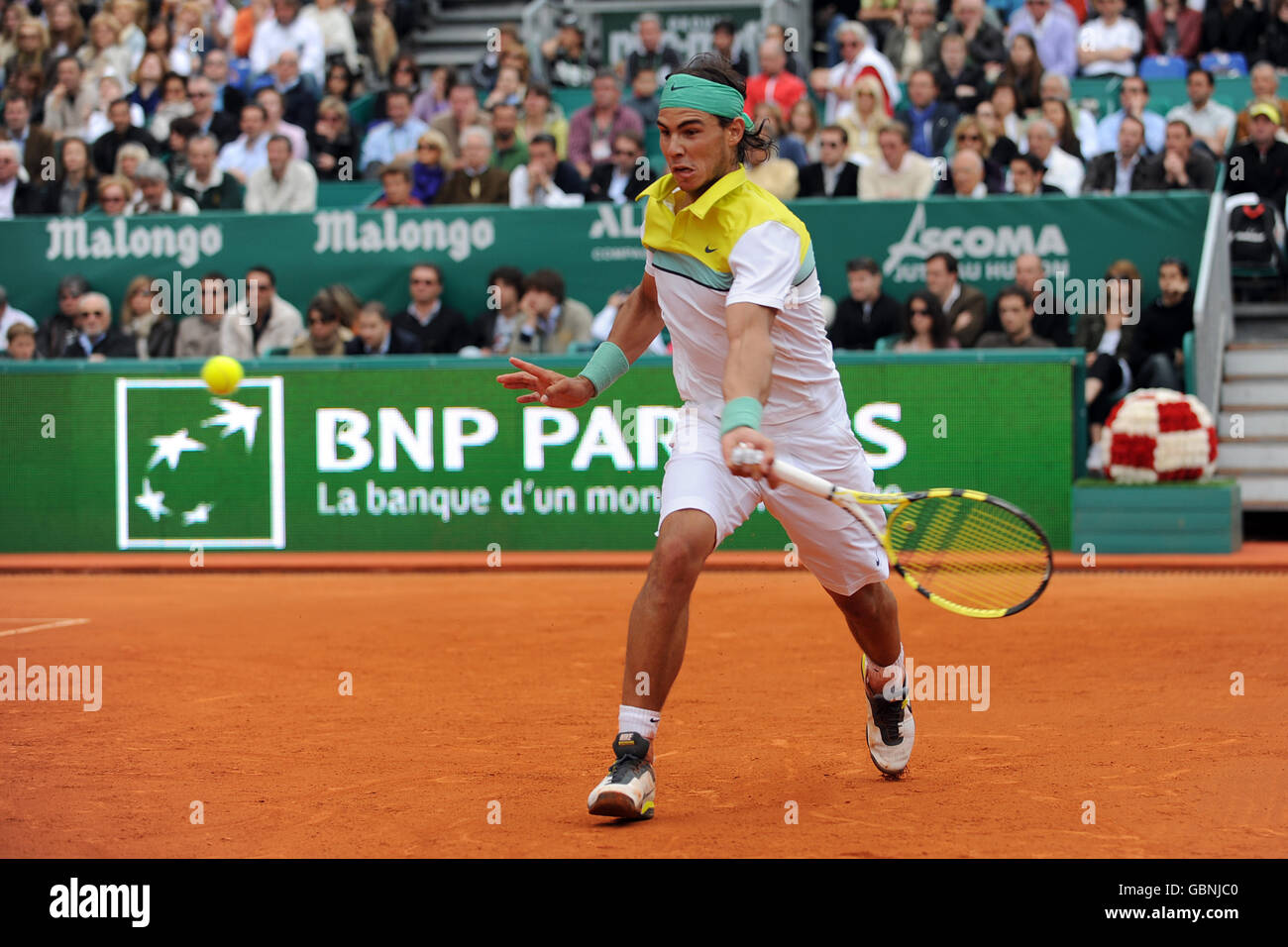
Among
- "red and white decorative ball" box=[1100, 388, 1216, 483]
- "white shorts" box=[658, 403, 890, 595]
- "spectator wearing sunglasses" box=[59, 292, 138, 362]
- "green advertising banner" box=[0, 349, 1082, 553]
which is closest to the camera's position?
"white shorts" box=[658, 403, 890, 595]

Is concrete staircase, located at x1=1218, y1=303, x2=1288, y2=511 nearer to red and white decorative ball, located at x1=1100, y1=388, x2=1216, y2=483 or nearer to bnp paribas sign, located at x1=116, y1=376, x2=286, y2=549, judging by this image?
red and white decorative ball, located at x1=1100, y1=388, x2=1216, y2=483

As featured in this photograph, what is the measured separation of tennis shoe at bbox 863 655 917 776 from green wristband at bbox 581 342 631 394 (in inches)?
47.4

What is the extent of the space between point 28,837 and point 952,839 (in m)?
2.28

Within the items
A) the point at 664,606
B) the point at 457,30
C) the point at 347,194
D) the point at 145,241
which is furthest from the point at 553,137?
the point at 664,606

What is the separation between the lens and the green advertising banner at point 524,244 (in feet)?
40.4

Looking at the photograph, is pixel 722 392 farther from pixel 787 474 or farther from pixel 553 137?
pixel 553 137

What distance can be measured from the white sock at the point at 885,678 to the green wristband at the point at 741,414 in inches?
42.8

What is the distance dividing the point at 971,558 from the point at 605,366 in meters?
1.17

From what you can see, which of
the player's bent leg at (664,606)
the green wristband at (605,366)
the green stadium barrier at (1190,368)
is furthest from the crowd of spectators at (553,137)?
the player's bent leg at (664,606)

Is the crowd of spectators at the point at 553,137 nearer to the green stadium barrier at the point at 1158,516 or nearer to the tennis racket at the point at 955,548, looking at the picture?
the green stadium barrier at the point at 1158,516

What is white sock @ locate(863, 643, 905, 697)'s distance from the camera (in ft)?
16.1

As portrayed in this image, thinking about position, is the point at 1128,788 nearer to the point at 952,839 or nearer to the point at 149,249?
the point at 952,839

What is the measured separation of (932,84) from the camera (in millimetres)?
14008

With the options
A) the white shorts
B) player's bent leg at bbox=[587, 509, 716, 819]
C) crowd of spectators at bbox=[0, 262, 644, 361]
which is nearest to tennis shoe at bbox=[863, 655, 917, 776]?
the white shorts
